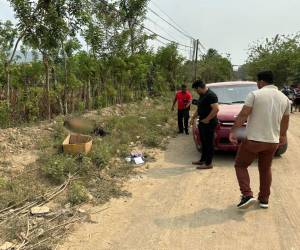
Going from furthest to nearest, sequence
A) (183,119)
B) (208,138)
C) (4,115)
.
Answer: (183,119), (4,115), (208,138)

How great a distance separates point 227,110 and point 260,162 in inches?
133

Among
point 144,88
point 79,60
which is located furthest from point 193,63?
point 79,60

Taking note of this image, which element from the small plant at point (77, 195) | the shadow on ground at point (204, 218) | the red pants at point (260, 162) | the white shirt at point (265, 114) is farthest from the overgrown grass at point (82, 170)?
the white shirt at point (265, 114)

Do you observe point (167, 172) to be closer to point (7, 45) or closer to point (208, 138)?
point (208, 138)

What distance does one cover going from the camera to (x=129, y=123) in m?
11.6

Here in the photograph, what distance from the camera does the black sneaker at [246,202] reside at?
17.5ft

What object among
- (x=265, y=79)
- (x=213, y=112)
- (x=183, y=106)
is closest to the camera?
(x=265, y=79)

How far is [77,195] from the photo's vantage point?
5727 millimetres

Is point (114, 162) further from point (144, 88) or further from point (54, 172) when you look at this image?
point (144, 88)

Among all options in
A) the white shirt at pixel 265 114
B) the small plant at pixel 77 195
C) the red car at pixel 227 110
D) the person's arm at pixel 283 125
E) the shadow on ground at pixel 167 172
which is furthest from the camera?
the red car at pixel 227 110

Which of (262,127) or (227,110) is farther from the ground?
(262,127)

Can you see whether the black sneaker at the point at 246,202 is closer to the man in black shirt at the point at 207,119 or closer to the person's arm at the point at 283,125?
the person's arm at the point at 283,125

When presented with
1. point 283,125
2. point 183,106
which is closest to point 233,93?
point 183,106

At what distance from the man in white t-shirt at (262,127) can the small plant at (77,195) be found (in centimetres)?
219
